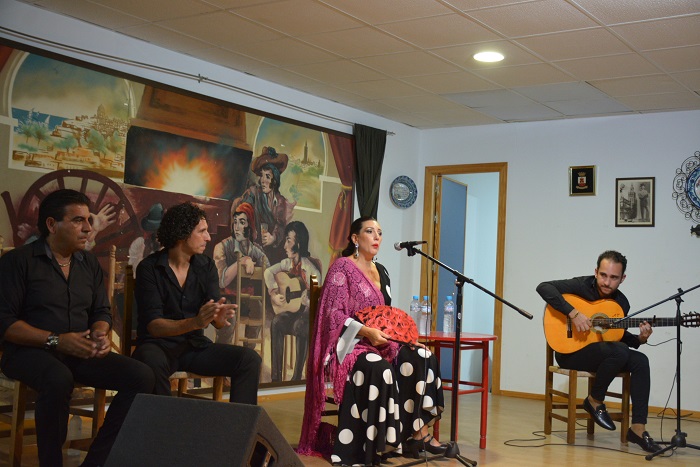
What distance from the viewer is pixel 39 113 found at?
16.1 feet

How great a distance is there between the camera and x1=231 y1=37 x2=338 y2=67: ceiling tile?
5.54 meters

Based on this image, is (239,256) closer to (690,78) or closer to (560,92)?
(560,92)

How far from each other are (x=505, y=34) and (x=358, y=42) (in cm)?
100

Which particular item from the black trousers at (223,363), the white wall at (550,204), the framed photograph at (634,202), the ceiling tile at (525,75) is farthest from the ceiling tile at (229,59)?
the framed photograph at (634,202)

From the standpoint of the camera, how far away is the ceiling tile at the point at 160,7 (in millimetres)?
4758

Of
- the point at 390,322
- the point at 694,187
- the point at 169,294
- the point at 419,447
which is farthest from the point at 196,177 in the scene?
the point at 694,187

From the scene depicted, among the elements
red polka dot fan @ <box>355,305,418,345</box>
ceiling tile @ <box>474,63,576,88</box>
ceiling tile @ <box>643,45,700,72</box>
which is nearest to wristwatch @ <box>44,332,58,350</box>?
red polka dot fan @ <box>355,305,418,345</box>

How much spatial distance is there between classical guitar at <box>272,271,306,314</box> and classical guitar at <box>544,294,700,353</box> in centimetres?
226

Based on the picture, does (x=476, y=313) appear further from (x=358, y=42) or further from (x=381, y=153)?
(x=358, y=42)

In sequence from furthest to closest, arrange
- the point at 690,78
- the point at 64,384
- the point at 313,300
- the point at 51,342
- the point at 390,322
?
the point at 690,78, the point at 313,300, the point at 390,322, the point at 51,342, the point at 64,384

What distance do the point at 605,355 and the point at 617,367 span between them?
11 cm

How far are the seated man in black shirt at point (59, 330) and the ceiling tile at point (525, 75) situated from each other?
11.2 ft

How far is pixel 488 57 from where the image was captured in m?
5.61

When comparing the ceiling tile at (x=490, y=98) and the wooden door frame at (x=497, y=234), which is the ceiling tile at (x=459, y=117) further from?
the wooden door frame at (x=497, y=234)
